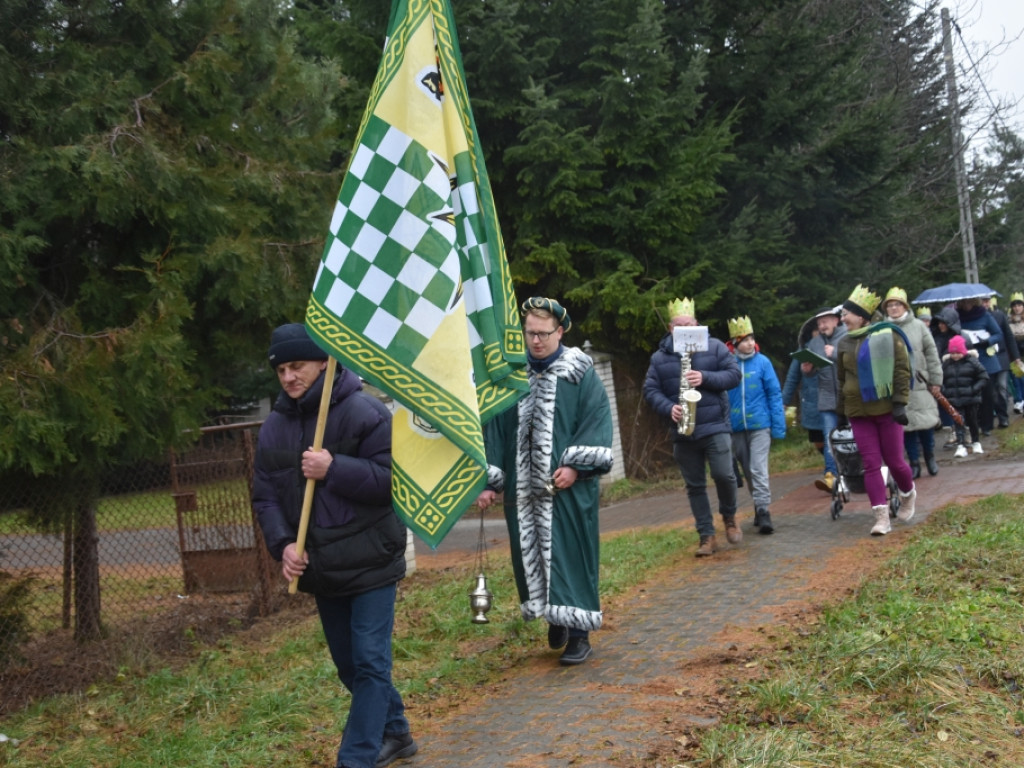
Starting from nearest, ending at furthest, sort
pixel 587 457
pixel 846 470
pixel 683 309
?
pixel 587 457 < pixel 683 309 < pixel 846 470

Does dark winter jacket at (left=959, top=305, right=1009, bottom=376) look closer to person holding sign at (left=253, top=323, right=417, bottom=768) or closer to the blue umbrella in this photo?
the blue umbrella

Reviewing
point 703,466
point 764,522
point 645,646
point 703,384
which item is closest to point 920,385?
point 764,522

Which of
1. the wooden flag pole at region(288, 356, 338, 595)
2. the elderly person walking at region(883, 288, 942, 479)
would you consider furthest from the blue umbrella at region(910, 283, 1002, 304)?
the wooden flag pole at region(288, 356, 338, 595)

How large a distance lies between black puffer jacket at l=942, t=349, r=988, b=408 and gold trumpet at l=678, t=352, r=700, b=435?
22.8 ft

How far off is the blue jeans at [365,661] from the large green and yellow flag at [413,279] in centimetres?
47

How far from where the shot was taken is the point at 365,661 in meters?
4.77

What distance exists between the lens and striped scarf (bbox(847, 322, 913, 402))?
9.18m

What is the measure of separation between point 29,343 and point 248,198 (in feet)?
6.74

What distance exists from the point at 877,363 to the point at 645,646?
3.76 meters

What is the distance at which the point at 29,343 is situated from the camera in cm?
652

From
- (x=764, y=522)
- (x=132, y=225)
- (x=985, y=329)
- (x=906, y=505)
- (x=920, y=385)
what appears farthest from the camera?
(x=985, y=329)

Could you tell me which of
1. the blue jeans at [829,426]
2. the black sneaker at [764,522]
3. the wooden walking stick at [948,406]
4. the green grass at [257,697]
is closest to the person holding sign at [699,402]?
the black sneaker at [764,522]

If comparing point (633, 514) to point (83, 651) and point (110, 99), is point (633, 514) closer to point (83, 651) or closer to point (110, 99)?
point (83, 651)

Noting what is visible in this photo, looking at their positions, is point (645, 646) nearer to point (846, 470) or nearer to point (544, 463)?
point (544, 463)
